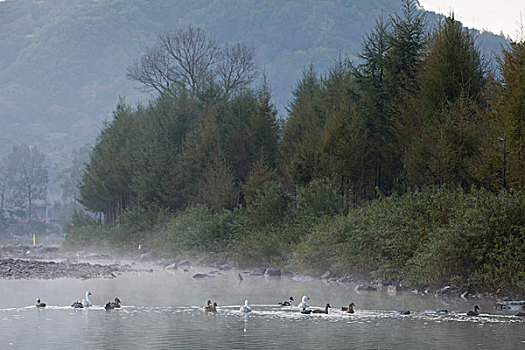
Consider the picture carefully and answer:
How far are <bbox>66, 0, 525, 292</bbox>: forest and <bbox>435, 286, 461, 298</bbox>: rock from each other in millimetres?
337

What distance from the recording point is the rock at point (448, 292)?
88.0ft

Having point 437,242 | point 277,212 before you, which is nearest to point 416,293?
point 437,242

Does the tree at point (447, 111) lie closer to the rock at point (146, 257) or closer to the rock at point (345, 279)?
the rock at point (345, 279)

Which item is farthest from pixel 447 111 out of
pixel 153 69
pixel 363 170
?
pixel 153 69

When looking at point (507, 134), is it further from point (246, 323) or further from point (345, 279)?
point (246, 323)

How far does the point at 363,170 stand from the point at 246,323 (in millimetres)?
20355

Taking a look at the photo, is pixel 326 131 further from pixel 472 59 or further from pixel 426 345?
pixel 426 345

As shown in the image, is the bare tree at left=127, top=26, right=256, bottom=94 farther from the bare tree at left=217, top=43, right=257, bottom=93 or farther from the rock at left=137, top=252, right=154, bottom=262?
the rock at left=137, top=252, right=154, bottom=262

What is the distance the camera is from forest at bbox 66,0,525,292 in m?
28.1

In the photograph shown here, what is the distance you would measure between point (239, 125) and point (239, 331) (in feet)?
128

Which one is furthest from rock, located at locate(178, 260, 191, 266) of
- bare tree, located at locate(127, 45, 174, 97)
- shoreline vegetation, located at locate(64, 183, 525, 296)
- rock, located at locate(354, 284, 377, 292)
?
bare tree, located at locate(127, 45, 174, 97)

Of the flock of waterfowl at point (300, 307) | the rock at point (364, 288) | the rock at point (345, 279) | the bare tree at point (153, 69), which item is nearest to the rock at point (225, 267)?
the rock at point (345, 279)

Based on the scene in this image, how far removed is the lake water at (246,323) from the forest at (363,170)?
7.48 feet

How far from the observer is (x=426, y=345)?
17703 mm
